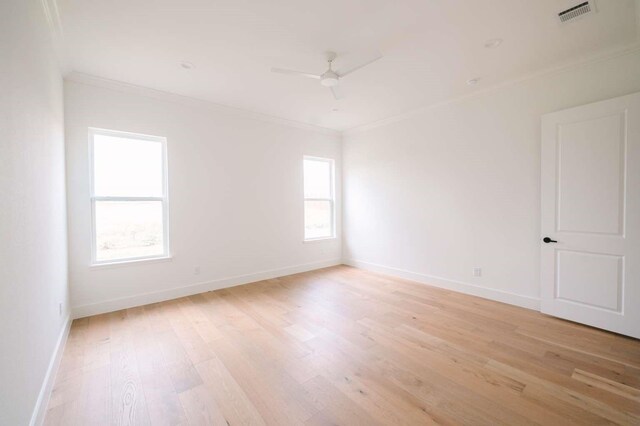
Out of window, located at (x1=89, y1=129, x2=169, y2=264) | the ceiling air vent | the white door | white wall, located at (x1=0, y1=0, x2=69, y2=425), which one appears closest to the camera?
white wall, located at (x1=0, y1=0, x2=69, y2=425)

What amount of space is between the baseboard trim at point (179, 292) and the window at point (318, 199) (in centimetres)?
74

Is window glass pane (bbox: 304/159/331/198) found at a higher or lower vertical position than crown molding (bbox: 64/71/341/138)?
lower

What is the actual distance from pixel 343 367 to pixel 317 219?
3.66m

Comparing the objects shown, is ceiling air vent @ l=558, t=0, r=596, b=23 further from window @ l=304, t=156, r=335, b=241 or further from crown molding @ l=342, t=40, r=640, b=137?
window @ l=304, t=156, r=335, b=241

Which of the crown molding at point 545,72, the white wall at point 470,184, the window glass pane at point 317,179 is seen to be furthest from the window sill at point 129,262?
the crown molding at point 545,72

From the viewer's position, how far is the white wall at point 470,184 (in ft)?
10.6

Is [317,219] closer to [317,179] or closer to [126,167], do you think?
[317,179]

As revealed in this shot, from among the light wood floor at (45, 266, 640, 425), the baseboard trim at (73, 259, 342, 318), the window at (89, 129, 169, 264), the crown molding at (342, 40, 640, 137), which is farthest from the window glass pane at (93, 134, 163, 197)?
the crown molding at (342, 40, 640, 137)

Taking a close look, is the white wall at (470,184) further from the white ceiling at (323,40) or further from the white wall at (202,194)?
the white wall at (202,194)

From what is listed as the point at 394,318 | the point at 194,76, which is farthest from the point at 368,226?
the point at 194,76

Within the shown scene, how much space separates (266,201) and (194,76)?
2.20m

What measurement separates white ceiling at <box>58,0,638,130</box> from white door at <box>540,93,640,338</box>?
30.9 inches

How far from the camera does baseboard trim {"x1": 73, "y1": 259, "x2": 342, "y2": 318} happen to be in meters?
3.24

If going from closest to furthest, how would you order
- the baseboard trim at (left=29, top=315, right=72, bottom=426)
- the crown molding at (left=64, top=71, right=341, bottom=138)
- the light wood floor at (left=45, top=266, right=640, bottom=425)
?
the baseboard trim at (left=29, top=315, right=72, bottom=426) < the light wood floor at (left=45, top=266, right=640, bottom=425) < the crown molding at (left=64, top=71, right=341, bottom=138)
